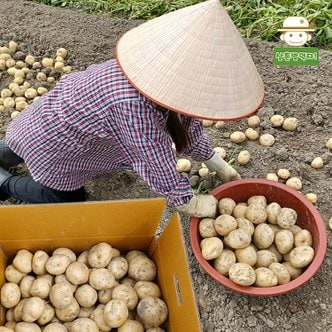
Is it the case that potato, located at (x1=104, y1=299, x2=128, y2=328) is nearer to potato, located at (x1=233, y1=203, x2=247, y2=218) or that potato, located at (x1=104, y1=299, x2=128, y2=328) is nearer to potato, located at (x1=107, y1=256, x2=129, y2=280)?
potato, located at (x1=107, y1=256, x2=129, y2=280)

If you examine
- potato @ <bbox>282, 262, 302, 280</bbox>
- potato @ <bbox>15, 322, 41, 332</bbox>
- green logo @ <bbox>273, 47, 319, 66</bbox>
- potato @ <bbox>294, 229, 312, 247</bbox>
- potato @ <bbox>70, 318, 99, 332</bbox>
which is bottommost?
potato @ <bbox>70, 318, 99, 332</bbox>

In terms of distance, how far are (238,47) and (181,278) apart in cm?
73

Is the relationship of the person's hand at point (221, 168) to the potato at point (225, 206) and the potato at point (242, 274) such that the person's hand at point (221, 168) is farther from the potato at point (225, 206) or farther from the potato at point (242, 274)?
the potato at point (242, 274)

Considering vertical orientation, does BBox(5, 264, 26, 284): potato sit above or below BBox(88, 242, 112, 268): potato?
below

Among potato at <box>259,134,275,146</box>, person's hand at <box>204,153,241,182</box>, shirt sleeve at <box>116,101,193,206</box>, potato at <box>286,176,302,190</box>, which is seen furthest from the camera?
potato at <box>259,134,275,146</box>

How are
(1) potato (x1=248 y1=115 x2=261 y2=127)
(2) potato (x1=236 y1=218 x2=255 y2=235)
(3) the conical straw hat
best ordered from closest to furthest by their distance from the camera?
(3) the conical straw hat → (2) potato (x1=236 y1=218 x2=255 y2=235) → (1) potato (x1=248 y1=115 x2=261 y2=127)

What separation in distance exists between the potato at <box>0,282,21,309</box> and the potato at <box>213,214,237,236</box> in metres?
0.76

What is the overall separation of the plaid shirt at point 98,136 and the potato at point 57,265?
0.38 metres

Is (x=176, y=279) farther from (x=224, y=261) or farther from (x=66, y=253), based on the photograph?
(x=66, y=253)

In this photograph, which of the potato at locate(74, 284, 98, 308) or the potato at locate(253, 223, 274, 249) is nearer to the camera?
the potato at locate(74, 284, 98, 308)

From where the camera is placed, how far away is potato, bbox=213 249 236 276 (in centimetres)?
176

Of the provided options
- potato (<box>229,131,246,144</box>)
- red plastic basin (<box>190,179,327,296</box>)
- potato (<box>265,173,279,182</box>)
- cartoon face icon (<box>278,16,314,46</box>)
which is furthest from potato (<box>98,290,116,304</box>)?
cartoon face icon (<box>278,16,314,46</box>)

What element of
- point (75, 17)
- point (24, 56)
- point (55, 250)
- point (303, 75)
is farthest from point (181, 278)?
point (75, 17)

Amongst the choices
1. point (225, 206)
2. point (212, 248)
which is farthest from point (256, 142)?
point (212, 248)
